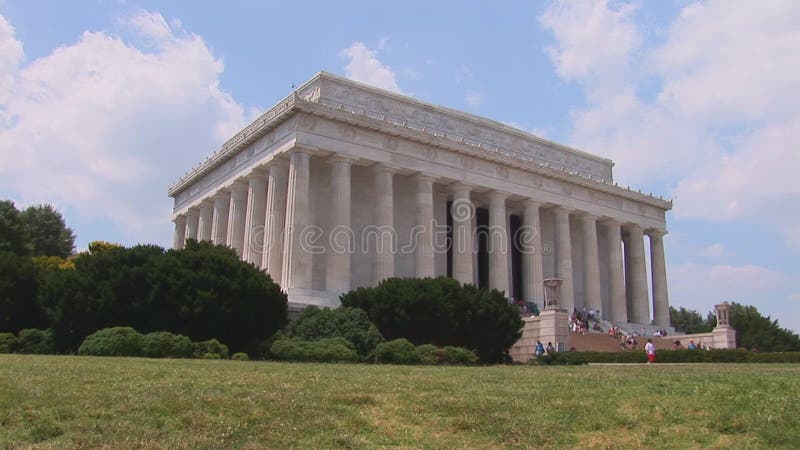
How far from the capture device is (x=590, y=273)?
62.3 metres

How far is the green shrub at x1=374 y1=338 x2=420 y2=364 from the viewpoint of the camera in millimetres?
29500

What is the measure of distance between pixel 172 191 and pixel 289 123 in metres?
23.6

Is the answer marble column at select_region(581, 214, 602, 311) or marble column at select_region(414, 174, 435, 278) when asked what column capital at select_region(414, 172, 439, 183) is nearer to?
marble column at select_region(414, 174, 435, 278)

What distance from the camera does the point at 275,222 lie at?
1889 inches

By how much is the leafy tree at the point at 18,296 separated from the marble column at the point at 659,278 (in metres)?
51.7

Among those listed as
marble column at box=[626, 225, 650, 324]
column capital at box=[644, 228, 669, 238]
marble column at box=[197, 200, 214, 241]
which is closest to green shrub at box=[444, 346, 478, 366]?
marble column at box=[197, 200, 214, 241]

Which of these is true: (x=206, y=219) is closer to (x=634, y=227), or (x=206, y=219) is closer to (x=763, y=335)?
(x=634, y=227)

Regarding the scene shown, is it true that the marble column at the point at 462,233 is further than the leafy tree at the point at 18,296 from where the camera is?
Yes

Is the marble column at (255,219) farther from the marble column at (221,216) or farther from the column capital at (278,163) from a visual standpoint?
the marble column at (221,216)

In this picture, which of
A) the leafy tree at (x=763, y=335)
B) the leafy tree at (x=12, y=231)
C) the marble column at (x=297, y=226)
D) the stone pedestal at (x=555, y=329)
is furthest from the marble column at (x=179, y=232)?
the leafy tree at (x=763, y=335)

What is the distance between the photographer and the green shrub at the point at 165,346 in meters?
26.9

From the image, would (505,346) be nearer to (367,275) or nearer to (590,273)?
(367,275)

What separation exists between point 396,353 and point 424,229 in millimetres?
21603

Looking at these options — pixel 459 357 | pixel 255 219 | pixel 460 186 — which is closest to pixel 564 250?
pixel 460 186
